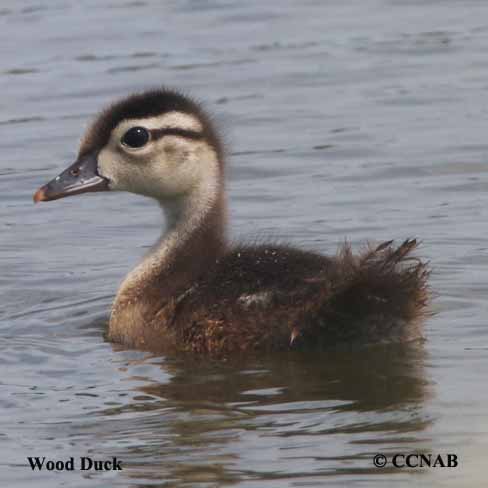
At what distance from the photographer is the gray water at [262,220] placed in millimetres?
8977

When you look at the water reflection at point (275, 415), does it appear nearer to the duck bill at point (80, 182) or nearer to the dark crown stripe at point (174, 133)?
the duck bill at point (80, 182)

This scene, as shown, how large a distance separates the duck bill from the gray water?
894 mm

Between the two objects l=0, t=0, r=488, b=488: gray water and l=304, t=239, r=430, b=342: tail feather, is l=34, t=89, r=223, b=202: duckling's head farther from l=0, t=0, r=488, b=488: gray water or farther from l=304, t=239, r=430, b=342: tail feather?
l=304, t=239, r=430, b=342: tail feather

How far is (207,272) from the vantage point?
10656 mm

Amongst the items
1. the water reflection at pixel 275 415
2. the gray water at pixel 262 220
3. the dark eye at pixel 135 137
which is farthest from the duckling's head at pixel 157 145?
the water reflection at pixel 275 415

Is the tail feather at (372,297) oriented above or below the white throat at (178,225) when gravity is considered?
below

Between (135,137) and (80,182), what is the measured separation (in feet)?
1.71

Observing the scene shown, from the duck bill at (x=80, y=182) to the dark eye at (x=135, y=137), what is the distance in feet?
0.93

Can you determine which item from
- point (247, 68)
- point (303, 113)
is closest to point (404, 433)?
point (303, 113)

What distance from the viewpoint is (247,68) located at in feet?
62.5

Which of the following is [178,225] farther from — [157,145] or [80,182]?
[80,182]

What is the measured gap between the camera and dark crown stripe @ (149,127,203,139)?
442 inches

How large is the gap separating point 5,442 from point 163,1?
553 inches

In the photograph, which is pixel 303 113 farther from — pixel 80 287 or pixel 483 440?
pixel 483 440
